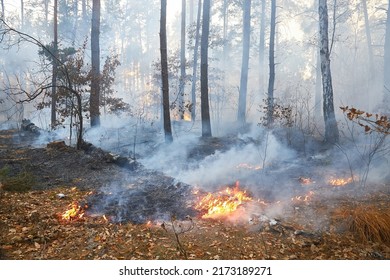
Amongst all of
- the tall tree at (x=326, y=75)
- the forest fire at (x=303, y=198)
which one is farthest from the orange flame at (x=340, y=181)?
the tall tree at (x=326, y=75)

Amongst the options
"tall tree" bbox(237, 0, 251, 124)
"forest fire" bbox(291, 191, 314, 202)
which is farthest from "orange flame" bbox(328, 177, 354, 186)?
"tall tree" bbox(237, 0, 251, 124)

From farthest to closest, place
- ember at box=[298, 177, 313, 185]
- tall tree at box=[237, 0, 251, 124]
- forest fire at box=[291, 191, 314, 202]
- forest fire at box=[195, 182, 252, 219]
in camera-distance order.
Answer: tall tree at box=[237, 0, 251, 124] < ember at box=[298, 177, 313, 185] < forest fire at box=[291, 191, 314, 202] < forest fire at box=[195, 182, 252, 219]

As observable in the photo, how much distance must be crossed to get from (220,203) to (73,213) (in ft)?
9.34

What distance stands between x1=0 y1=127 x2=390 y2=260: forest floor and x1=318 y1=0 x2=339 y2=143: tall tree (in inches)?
162

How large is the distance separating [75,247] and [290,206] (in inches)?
161

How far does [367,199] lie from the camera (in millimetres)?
5734

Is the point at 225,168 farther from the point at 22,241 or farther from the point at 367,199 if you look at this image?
the point at 22,241

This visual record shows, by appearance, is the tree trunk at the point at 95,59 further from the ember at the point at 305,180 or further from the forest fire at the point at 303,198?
the forest fire at the point at 303,198

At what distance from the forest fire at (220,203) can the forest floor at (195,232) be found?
19 cm

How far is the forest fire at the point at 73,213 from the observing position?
→ 16.2ft

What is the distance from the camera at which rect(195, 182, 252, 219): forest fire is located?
5.16m

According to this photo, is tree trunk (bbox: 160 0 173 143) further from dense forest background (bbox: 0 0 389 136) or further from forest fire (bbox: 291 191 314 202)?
forest fire (bbox: 291 191 314 202)

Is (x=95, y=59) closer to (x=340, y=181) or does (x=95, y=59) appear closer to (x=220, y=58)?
(x=340, y=181)
